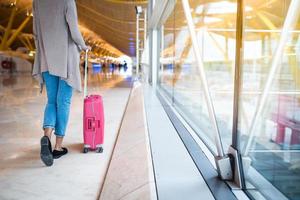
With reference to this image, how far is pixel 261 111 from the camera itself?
1961 millimetres

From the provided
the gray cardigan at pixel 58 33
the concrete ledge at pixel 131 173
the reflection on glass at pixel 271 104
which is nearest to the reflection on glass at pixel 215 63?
the reflection on glass at pixel 271 104

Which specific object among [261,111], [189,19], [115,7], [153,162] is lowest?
[153,162]

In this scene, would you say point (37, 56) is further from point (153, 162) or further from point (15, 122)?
point (15, 122)

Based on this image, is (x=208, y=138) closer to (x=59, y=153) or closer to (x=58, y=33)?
(x=59, y=153)

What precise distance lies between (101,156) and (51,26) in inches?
55.4

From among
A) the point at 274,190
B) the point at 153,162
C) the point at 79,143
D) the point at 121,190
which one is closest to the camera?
the point at 274,190

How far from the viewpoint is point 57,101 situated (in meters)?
3.47

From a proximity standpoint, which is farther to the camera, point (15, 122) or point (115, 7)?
point (115, 7)

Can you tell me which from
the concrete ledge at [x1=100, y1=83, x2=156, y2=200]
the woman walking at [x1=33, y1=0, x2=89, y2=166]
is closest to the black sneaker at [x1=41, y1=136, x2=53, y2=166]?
the woman walking at [x1=33, y1=0, x2=89, y2=166]

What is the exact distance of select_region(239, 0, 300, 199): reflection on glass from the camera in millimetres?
1733

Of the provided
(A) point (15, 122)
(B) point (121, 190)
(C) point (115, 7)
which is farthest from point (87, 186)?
(C) point (115, 7)

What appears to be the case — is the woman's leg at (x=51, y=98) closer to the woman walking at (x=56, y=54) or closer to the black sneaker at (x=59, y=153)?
the woman walking at (x=56, y=54)

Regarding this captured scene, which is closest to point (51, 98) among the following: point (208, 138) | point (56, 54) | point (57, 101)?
point (57, 101)

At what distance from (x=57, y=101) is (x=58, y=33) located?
69cm
